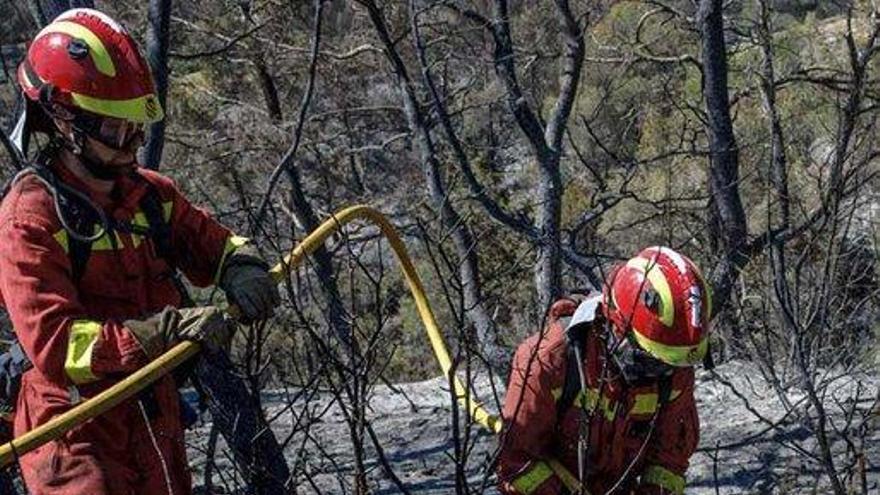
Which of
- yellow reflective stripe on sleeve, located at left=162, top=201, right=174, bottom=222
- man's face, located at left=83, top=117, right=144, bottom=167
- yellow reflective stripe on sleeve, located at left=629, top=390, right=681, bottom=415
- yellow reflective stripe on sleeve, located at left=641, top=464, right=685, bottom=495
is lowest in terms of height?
yellow reflective stripe on sleeve, located at left=641, top=464, right=685, bottom=495

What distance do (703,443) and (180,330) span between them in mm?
4338

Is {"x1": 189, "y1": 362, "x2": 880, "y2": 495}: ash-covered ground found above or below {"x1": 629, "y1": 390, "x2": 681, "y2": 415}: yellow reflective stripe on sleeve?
below

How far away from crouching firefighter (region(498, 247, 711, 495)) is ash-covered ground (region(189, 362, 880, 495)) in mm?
944

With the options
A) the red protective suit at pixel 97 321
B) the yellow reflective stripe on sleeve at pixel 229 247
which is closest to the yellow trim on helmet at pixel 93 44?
the red protective suit at pixel 97 321

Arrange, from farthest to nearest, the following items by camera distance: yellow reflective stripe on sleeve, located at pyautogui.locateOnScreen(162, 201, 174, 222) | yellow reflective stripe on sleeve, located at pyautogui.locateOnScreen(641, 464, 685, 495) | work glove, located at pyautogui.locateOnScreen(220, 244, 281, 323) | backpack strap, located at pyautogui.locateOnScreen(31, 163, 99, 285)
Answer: yellow reflective stripe on sleeve, located at pyautogui.locateOnScreen(641, 464, 685, 495) → yellow reflective stripe on sleeve, located at pyautogui.locateOnScreen(162, 201, 174, 222) → work glove, located at pyautogui.locateOnScreen(220, 244, 281, 323) → backpack strap, located at pyautogui.locateOnScreen(31, 163, 99, 285)

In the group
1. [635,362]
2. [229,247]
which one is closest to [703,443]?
[635,362]

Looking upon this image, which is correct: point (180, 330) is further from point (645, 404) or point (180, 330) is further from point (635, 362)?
point (645, 404)

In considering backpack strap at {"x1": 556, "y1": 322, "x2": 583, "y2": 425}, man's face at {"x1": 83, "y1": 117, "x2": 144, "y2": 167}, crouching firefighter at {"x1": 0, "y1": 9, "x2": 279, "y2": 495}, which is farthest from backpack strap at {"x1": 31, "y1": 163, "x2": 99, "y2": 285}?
backpack strap at {"x1": 556, "y1": 322, "x2": 583, "y2": 425}

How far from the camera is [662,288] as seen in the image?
14.1 ft

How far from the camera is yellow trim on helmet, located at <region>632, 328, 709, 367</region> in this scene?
4211 millimetres

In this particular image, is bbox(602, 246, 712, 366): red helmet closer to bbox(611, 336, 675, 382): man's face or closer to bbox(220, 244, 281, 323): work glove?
bbox(611, 336, 675, 382): man's face

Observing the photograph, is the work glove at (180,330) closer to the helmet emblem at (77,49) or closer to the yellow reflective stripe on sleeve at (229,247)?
the yellow reflective stripe on sleeve at (229,247)

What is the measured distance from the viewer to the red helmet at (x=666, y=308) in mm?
4215

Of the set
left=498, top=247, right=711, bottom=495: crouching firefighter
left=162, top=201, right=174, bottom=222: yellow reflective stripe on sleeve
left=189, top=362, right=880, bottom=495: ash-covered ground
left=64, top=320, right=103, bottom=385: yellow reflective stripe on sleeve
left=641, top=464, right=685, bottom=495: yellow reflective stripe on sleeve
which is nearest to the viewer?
left=64, top=320, right=103, bottom=385: yellow reflective stripe on sleeve
